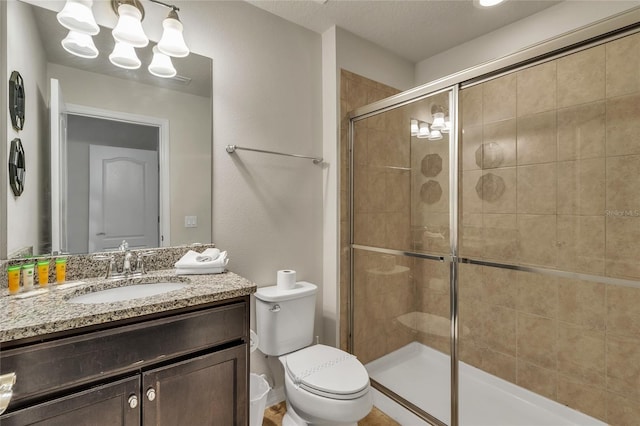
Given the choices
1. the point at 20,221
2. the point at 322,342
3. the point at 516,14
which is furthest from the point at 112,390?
the point at 516,14

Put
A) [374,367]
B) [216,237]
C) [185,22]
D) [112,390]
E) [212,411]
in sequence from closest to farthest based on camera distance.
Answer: [112,390]
[212,411]
[185,22]
[216,237]
[374,367]

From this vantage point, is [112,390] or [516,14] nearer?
[112,390]

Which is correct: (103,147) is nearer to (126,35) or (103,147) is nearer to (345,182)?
(126,35)

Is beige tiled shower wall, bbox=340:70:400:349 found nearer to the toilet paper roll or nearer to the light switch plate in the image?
the toilet paper roll

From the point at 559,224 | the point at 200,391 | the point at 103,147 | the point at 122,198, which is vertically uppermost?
the point at 103,147

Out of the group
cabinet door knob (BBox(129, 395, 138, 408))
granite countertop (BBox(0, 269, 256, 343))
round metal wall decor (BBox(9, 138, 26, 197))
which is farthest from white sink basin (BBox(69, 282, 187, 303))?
round metal wall decor (BBox(9, 138, 26, 197))

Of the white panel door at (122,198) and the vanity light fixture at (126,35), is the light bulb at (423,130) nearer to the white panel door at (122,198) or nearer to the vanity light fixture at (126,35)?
the vanity light fixture at (126,35)

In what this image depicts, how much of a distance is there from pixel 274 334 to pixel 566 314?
5.70 feet

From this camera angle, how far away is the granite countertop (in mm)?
838

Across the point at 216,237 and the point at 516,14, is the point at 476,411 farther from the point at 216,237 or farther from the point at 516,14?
the point at 516,14

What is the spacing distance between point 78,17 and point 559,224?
8.45ft

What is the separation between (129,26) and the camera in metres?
1.34

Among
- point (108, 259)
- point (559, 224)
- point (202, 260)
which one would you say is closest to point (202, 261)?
point (202, 260)

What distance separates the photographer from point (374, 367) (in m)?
2.14
